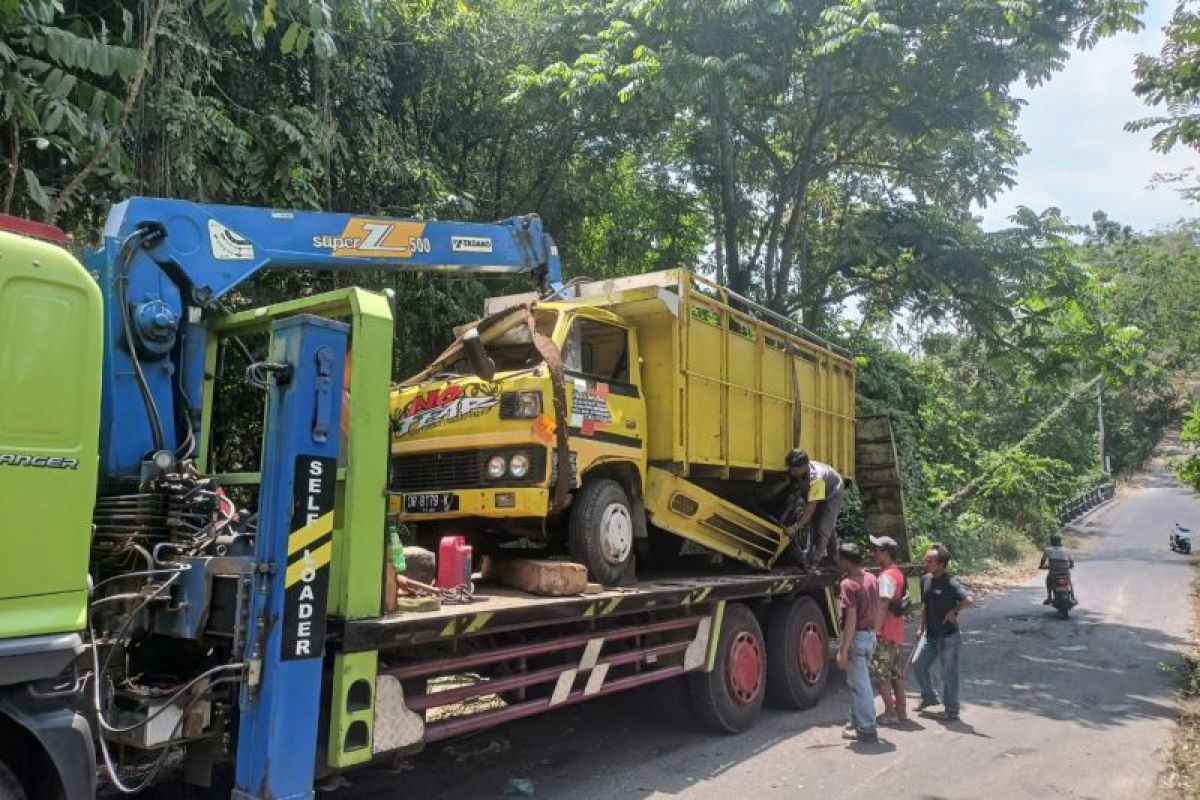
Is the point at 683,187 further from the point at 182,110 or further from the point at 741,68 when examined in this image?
the point at 182,110

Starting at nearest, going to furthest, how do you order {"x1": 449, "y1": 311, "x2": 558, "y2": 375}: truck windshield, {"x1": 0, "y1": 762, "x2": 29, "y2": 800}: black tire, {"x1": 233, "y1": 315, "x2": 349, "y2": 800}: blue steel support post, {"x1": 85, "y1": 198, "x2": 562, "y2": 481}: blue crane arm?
{"x1": 0, "y1": 762, "x2": 29, "y2": 800}: black tire
{"x1": 233, "y1": 315, "x2": 349, "y2": 800}: blue steel support post
{"x1": 85, "y1": 198, "x2": 562, "y2": 481}: blue crane arm
{"x1": 449, "y1": 311, "x2": 558, "y2": 375}: truck windshield

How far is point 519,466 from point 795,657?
11.5 ft

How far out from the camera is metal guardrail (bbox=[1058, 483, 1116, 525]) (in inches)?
1282

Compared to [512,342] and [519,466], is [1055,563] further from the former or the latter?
[519,466]

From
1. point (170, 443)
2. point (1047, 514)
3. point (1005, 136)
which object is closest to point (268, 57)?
point (170, 443)

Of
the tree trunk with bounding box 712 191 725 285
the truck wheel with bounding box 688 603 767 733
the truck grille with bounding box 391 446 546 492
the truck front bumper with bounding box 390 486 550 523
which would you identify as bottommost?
the truck wheel with bounding box 688 603 767 733

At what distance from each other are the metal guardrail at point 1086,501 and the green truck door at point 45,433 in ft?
107

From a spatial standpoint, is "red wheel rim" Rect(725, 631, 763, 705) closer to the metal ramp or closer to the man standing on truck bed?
the man standing on truck bed

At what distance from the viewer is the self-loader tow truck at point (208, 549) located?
121 inches

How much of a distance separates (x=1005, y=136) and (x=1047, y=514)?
1720cm

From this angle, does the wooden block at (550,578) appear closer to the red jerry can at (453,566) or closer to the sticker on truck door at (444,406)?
the red jerry can at (453,566)

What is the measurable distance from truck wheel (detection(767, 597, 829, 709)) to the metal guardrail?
26246 millimetres

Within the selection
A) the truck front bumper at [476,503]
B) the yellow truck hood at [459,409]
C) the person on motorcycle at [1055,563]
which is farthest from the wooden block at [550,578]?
the person on motorcycle at [1055,563]

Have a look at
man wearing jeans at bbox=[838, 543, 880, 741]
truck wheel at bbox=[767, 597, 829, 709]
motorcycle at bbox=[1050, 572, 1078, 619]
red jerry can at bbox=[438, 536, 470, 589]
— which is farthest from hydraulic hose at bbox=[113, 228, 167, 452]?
motorcycle at bbox=[1050, 572, 1078, 619]
